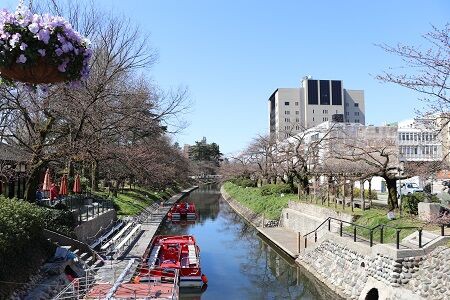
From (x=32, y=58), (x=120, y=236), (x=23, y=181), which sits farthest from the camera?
(x=23, y=181)

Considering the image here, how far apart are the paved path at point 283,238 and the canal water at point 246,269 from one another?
0.38 metres

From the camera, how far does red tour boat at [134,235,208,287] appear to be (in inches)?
685

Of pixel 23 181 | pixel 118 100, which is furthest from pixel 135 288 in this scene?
pixel 23 181

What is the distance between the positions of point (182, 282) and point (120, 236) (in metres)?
7.58

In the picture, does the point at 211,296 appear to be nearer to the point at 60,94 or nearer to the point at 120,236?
the point at 120,236

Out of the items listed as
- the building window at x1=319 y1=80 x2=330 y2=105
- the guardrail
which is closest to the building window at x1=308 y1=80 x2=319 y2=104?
the building window at x1=319 y1=80 x2=330 y2=105

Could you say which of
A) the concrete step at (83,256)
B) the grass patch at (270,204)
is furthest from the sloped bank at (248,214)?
the concrete step at (83,256)

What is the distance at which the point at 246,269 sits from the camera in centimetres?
2308

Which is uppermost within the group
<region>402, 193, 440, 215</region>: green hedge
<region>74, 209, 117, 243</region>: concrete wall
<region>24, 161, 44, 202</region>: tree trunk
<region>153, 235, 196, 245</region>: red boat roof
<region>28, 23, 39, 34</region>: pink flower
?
<region>28, 23, 39, 34</region>: pink flower

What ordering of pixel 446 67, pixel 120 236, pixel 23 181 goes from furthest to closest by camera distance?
pixel 23 181, pixel 120 236, pixel 446 67

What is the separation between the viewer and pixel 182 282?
1862 centimetres

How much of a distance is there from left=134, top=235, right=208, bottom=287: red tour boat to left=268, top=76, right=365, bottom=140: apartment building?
311ft

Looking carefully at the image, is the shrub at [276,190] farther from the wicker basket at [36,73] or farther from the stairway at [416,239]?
the wicker basket at [36,73]

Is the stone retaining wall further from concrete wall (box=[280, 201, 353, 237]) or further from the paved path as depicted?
the paved path
